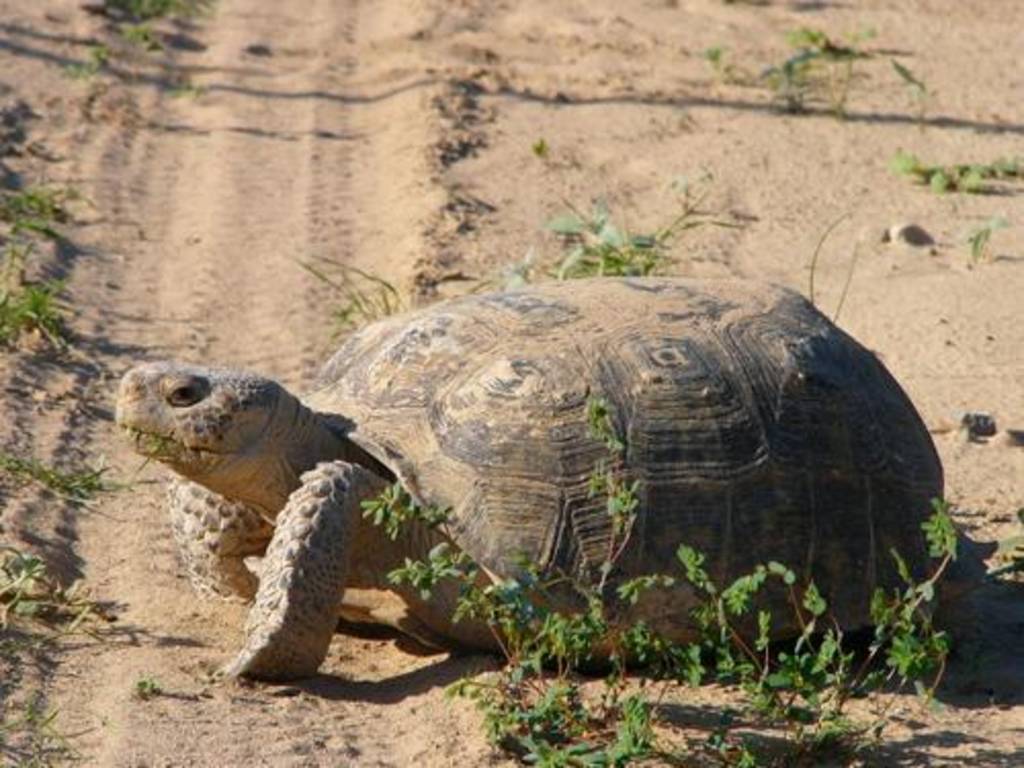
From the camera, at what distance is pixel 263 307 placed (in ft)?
25.9

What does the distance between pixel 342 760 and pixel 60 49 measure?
719 cm

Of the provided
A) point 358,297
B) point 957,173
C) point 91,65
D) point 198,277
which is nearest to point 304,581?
point 358,297

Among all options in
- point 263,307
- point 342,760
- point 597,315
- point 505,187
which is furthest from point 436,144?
point 342,760

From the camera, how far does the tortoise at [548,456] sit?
193 inches

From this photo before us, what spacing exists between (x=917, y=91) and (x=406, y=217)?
3348mm

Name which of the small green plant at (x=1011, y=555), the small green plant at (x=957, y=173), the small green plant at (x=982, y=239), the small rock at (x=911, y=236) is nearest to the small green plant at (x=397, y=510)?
the small green plant at (x=1011, y=555)

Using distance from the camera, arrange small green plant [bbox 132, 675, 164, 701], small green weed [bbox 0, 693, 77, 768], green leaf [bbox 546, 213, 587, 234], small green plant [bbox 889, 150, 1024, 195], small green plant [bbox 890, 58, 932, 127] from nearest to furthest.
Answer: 1. small green weed [bbox 0, 693, 77, 768]
2. small green plant [bbox 132, 675, 164, 701]
3. green leaf [bbox 546, 213, 587, 234]
4. small green plant [bbox 889, 150, 1024, 195]
5. small green plant [bbox 890, 58, 932, 127]

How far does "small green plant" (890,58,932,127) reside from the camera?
10102mm

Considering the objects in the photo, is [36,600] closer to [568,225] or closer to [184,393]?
[184,393]

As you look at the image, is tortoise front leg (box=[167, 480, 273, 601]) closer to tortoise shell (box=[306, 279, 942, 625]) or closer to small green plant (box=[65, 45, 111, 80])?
tortoise shell (box=[306, 279, 942, 625])

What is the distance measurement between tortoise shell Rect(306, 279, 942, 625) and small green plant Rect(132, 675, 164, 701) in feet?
2.43

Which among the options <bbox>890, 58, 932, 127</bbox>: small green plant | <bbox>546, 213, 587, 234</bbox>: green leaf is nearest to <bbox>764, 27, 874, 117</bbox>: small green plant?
<bbox>890, 58, 932, 127</bbox>: small green plant

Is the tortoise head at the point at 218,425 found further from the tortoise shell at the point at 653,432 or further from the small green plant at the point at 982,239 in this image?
the small green plant at the point at 982,239

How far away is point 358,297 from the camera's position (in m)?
7.87
